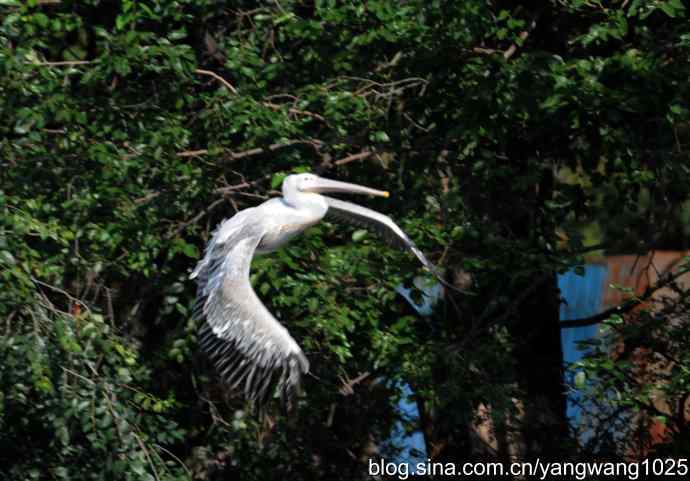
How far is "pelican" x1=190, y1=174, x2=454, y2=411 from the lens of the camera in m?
6.32

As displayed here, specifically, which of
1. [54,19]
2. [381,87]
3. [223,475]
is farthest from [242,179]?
[223,475]

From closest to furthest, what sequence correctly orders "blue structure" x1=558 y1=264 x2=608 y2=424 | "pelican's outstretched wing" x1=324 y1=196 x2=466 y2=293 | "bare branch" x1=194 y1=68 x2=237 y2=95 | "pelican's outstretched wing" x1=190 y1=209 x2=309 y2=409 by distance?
"pelican's outstretched wing" x1=190 y1=209 x2=309 y2=409 < "pelican's outstretched wing" x1=324 y1=196 x2=466 y2=293 < "bare branch" x1=194 y1=68 x2=237 y2=95 < "blue structure" x1=558 y1=264 x2=608 y2=424

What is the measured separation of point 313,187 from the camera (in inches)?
274

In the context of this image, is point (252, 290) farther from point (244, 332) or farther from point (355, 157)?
point (355, 157)

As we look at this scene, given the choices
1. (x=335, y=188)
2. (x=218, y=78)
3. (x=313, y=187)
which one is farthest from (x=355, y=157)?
(x=218, y=78)

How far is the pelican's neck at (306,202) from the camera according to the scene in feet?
22.4

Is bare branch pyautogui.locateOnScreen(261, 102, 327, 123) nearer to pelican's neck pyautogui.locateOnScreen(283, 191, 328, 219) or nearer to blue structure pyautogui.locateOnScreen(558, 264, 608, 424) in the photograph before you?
pelican's neck pyautogui.locateOnScreen(283, 191, 328, 219)

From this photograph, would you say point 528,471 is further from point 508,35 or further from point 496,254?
point 508,35

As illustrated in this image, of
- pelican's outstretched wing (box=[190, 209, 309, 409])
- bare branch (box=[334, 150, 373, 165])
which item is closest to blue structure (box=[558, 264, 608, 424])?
bare branch (box=[334, 150, 373, 165])

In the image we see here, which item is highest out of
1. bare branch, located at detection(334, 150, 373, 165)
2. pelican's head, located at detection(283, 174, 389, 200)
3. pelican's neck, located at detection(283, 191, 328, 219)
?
bare branch, located at detection(334, 150, 373, 165)

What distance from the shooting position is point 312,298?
700 centimetres

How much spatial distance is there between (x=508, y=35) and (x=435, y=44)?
50 centimetres

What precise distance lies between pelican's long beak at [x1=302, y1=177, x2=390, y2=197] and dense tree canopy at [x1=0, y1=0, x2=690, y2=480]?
11.4 inches

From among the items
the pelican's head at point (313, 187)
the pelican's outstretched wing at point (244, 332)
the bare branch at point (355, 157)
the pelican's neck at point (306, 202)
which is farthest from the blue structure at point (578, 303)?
the pelican's outstretched wing at point (244, 332)
